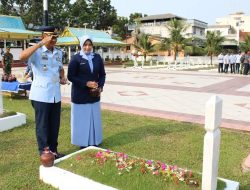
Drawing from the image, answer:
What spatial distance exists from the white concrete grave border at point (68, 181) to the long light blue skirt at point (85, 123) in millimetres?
1162

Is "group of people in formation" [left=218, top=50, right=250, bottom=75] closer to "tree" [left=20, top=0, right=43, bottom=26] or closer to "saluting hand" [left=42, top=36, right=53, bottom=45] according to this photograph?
"saluting hand" [left=42, top=36, right=53, bottom=45]

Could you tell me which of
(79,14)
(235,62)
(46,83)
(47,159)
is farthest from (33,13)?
(47,159)

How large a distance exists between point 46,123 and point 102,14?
140ft

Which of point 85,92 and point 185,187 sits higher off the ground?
point 85,92

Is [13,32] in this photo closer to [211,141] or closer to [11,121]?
[11,121]

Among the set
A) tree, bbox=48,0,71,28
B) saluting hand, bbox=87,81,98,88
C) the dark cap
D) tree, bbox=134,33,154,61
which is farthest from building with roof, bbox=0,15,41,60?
the dark cap

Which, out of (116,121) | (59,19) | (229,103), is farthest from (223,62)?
(59,19)

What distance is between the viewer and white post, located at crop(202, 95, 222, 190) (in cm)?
279

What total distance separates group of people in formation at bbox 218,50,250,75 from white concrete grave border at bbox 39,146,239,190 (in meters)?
17.9

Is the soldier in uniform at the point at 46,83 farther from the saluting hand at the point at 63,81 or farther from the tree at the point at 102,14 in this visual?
the tree at the point at 102,14

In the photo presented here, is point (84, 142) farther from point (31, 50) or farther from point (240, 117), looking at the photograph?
point (240, 117)

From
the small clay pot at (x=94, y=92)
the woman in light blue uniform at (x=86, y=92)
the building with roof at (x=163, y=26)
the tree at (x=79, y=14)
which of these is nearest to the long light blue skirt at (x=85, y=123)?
the woman in light blue uniform at (x=86, y=92)

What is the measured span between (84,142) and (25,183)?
1336mm

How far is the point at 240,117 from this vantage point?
24.2 ft
